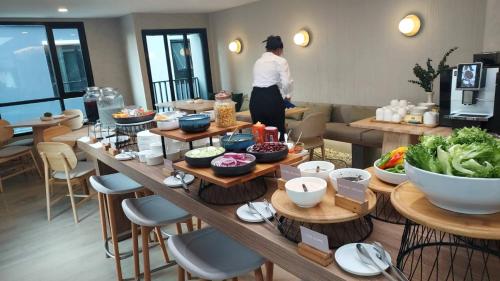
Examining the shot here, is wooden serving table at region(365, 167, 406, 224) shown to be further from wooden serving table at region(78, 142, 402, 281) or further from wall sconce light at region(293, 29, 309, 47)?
wall sconce light at region(293, 29, 309, 47)

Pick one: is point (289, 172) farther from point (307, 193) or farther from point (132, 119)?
point (132, 119)

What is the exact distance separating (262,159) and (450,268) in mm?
709

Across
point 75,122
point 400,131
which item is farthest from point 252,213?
point 75,122

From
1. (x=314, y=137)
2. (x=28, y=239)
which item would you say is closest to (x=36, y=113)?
(x=28, y=239)

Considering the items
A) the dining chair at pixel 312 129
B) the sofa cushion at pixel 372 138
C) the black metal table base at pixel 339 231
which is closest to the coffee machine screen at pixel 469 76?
the sofa cushion at pixel 372 138

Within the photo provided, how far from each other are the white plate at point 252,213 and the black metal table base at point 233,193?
9 cm

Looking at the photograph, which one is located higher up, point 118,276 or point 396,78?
point 396,78

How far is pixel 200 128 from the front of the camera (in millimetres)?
1664

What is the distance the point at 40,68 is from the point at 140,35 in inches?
70.5

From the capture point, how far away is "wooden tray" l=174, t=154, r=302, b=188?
4.00 feet

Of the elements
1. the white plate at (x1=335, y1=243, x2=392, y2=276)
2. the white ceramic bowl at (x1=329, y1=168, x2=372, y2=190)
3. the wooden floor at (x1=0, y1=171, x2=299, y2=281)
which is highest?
the white ceramic bowl at (x1=329, y1=168, x2=372, y2=190)

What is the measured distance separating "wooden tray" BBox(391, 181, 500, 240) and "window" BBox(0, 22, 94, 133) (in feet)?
21.4

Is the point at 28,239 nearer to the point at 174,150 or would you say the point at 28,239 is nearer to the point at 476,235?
the point at 174,150

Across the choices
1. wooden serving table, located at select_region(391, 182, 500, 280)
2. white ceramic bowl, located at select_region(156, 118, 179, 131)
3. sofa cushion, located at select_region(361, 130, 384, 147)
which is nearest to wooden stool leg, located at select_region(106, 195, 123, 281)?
white ceramic bowl, located at select_region(156, 118, 179, 131)
